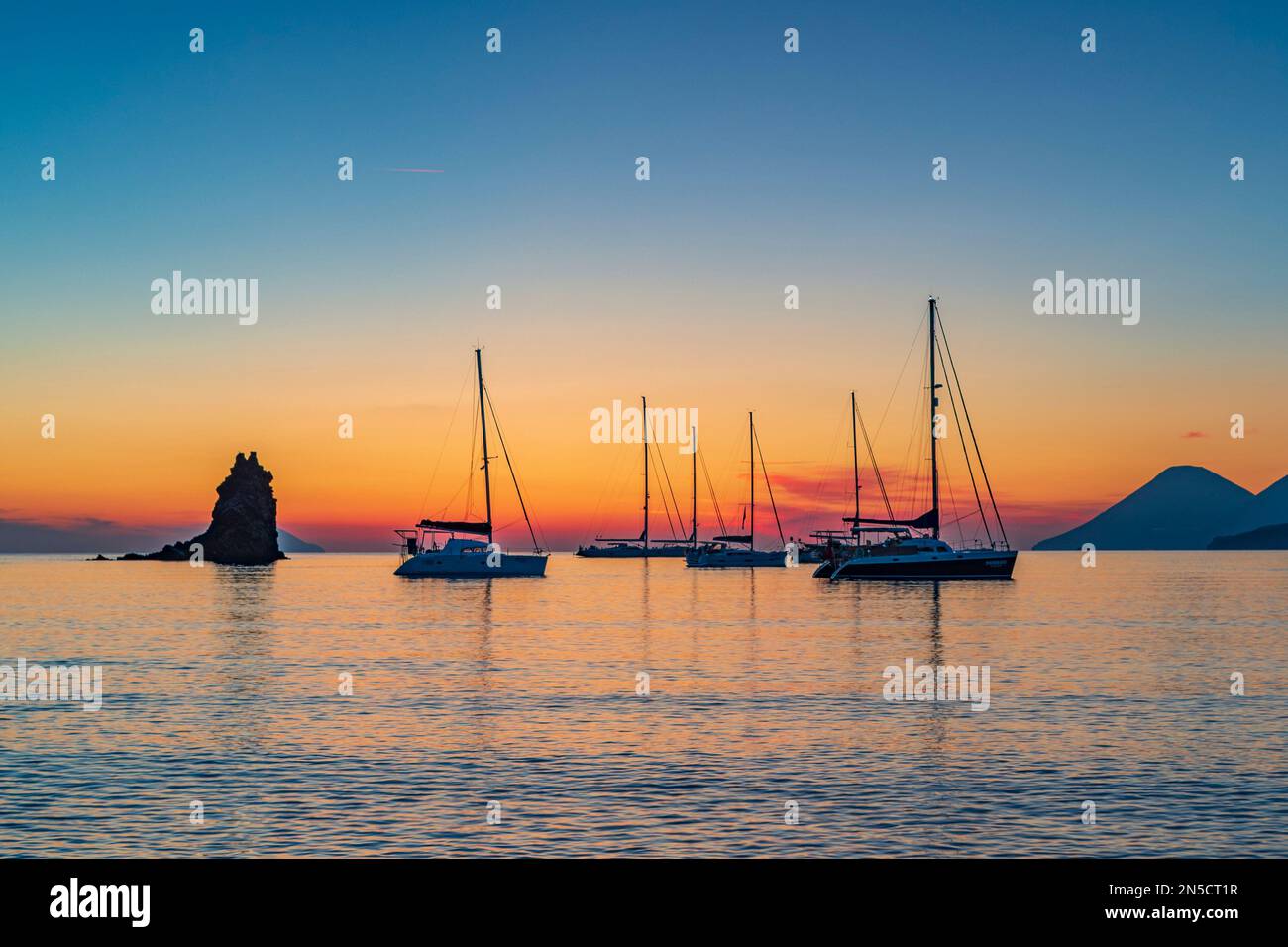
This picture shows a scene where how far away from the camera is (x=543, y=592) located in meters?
108

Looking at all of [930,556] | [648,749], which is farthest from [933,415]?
[648,749]

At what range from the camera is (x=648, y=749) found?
23.6m

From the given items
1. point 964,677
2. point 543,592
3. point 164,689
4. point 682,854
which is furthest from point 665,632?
point 543,592

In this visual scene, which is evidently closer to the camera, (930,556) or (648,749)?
(648,749)

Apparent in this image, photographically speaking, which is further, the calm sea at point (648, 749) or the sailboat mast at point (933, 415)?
the sailboat mast at point (933, 415)

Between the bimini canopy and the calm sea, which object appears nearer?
the calm sea

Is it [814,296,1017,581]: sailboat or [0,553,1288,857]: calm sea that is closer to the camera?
[0,553,1288,857]: calm sea

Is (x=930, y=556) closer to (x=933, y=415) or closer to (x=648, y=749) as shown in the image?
(x=933, y=415)

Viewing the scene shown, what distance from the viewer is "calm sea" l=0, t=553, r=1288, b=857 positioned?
16.6m

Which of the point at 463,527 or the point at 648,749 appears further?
the point at 463,527

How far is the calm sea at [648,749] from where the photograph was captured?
16.6 m

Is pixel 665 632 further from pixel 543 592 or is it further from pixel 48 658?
pixel 543 592

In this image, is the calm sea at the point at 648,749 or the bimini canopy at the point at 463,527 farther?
the bimini canopy at the point at 463,527
